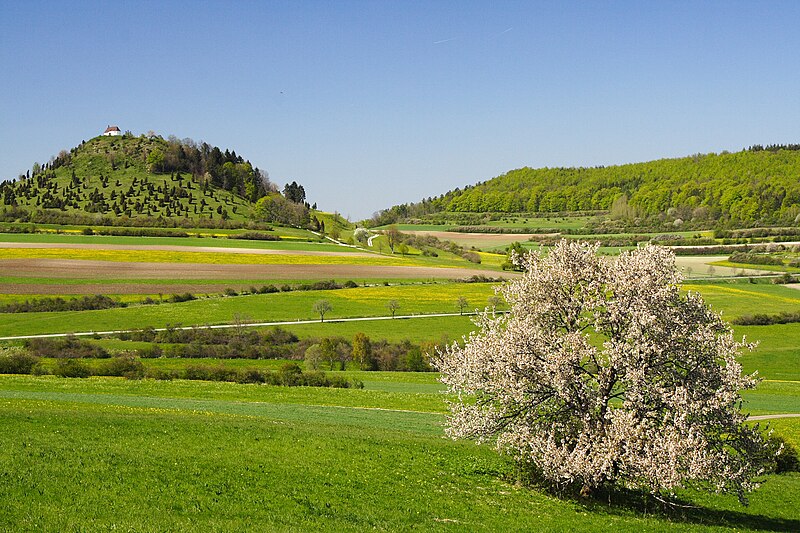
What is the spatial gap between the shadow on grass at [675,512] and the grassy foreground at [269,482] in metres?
0.08

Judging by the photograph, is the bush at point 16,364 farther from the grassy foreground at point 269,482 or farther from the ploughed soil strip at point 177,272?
the ploughed soil strip at point 177,272

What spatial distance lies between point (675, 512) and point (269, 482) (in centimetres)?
1337

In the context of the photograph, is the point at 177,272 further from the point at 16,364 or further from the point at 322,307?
the point at 16,364

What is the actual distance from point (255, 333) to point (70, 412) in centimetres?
4343

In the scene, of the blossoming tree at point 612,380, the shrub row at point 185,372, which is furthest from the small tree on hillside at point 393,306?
the blossoming tree at point 612,380

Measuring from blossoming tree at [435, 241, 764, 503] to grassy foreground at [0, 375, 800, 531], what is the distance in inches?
71.5

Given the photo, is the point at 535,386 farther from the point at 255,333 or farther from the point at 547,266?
the point at 255,333

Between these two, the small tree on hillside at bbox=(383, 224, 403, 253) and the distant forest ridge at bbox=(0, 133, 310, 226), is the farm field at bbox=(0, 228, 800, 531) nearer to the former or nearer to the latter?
the small tree on hillside at bbox=(383, 224, 403, 253)

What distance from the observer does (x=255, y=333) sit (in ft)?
233

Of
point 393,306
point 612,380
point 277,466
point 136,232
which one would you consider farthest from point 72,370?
point 136,232

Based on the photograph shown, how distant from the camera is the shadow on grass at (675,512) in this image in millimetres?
22703

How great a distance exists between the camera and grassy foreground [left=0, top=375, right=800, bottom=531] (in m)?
17.2

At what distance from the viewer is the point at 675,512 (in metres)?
23.5

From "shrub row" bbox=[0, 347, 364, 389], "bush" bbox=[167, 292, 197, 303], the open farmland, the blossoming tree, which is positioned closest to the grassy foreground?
the blossoming tree
